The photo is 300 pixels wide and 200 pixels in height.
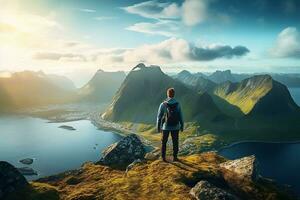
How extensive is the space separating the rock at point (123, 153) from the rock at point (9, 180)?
37.2 feet

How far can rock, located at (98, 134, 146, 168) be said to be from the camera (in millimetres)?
37719

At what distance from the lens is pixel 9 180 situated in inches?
1089

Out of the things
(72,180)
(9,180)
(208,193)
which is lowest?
(72,180)

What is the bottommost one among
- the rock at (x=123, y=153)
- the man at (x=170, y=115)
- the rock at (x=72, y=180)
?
the rock at (x=72, y=180)

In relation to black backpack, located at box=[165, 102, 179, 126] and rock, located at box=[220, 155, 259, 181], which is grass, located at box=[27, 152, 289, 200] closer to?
rock, located at box=[220, 155, 259, 181]

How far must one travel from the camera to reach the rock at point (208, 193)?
22.9 m

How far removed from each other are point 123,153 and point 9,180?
14.1 meters

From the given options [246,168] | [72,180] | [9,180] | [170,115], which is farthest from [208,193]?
[9,180]

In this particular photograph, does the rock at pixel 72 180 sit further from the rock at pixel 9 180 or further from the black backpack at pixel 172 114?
the black backpack at pixel 172 114

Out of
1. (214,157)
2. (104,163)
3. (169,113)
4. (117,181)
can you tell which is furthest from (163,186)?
(104,163)

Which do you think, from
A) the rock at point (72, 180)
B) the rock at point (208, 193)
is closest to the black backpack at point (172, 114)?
the rock at point (208, 193)

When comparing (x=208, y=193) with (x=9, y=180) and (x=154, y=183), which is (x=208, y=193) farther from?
(x=9, y=180)

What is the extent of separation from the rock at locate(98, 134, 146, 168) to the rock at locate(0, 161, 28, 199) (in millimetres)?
11326

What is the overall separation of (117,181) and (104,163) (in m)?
10.2
